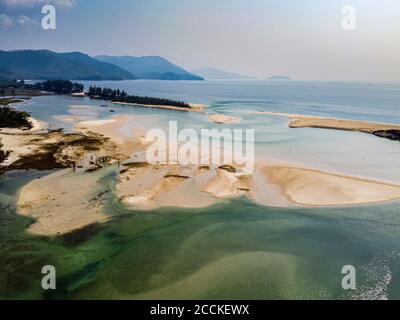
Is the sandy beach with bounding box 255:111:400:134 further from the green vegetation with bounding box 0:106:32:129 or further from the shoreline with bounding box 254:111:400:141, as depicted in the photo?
the green vegetation with bounding box 0:106:32:129

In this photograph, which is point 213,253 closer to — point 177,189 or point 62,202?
point 177,189

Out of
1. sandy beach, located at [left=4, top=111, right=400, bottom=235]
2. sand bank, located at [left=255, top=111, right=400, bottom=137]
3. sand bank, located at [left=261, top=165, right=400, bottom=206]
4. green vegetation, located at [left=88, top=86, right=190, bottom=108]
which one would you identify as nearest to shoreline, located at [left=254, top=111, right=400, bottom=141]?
sand bank, located at [left=255, top=111, right=400, bottom=137]

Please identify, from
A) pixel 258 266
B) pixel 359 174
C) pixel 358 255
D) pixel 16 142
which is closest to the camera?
pixel 258 266

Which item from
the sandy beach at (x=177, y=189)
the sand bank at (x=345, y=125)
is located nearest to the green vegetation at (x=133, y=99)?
the sand bank at (x=345, y=125)

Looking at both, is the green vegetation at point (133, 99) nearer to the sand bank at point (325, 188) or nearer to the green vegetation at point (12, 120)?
the green vegetation at point (12, 120)

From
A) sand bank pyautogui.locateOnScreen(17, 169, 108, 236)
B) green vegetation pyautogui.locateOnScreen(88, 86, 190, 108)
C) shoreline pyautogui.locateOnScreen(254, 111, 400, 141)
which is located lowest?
sand bank pyautogui.locateOnScreen(17, 169, 108, 236)

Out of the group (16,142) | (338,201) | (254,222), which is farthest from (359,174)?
(16,142)
